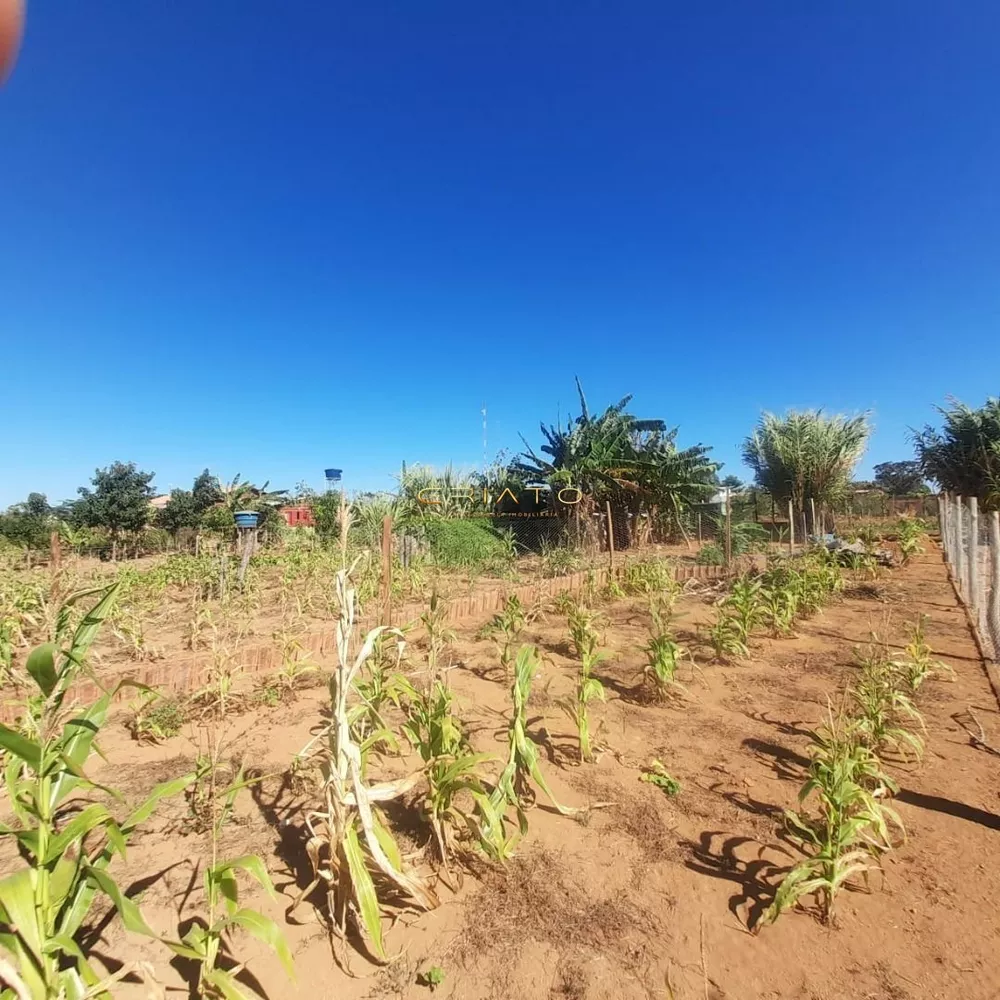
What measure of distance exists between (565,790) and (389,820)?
84cm

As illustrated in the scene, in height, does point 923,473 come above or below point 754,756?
above

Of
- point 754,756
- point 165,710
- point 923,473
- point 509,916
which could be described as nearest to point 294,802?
point 509,916

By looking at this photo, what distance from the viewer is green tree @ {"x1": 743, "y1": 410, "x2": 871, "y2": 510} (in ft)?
54.6

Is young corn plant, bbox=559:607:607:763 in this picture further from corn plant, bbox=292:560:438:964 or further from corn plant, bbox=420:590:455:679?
corn plant, bbox=292:560:438:964

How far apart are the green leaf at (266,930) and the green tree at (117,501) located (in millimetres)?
16362

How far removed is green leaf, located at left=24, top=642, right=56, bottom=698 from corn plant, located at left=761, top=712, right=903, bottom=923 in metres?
2.14

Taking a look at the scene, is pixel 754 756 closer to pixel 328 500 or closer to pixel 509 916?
pixel 509 916

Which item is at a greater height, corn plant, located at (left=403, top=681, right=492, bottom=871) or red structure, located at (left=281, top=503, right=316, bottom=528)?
red structure, located at (left=281, top=503, right=316, bottom=528)

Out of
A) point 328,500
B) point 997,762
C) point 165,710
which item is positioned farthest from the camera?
point 328,500

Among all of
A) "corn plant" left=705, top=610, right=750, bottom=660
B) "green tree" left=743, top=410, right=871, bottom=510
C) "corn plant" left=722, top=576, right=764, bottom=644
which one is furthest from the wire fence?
"green tree" left=743, top=410, right=871, bottom=510

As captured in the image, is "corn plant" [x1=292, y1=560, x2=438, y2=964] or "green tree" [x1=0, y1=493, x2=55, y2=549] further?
"green tree" [x1=0, y1=493, x2=55, y2=549]

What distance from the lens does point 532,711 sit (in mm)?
3477

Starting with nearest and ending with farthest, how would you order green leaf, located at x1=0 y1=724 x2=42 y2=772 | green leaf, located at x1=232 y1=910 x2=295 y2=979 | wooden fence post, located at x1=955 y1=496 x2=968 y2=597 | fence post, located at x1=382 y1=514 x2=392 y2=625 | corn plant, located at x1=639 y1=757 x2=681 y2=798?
green leaf, located at x1=0 y1=724 x2=42 y2=772
green leaf, located at x1=232 y1=910 x2=295 y2=979
corn plant, located at x1=639 y1=757 x2=681 y2=798
fence post, located at x1=382 y1=514 x2=392 y2=625
wooden fence post, located at x1=955 y1=496 x2=968 y2=597

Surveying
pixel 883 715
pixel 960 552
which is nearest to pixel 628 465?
pixel 960 552
